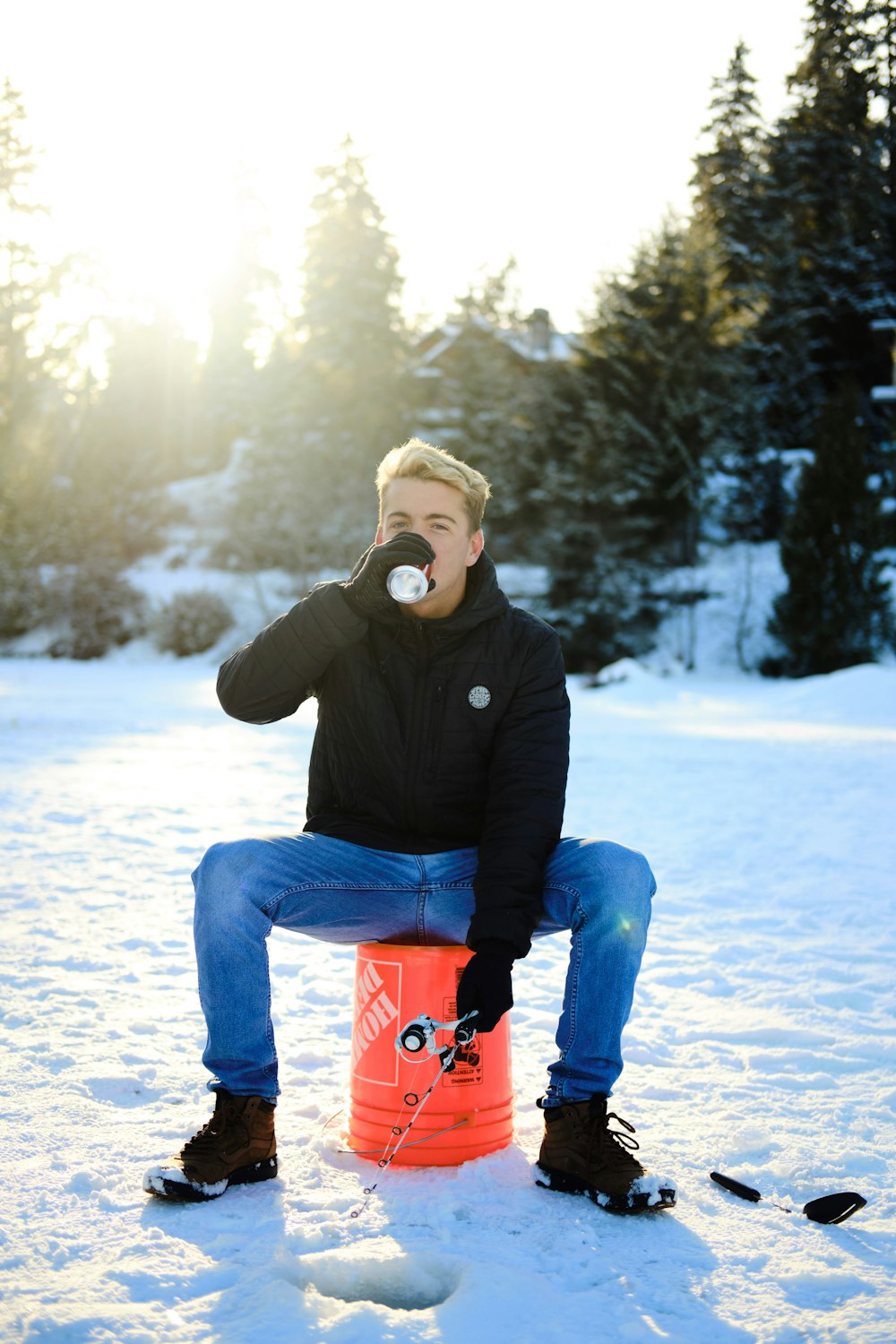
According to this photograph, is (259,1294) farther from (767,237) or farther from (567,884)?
(767,237)

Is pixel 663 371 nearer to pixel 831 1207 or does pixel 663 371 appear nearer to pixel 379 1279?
pixel 831 1207

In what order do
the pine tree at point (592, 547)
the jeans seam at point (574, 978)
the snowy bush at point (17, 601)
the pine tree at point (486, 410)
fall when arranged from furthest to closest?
1. the pine tree at point (486, 410)
2. the snowy bush at point (17, 601)
3. the pine tree at point (592, 547)
4. the jeans seam at point (574, 978)

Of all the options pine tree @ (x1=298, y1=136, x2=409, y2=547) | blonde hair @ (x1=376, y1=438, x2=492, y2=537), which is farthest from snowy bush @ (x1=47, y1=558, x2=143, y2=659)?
blonde hair @ (x1=376, y1=438, x2=492, y2=537)

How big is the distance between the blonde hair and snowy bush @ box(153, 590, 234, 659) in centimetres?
2435

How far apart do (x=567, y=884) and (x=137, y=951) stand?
97.8 inches

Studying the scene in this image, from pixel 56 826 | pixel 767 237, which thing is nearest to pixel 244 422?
pixel 767 237

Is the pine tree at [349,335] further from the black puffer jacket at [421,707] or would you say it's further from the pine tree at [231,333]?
the black puffer jacket at [421,707]

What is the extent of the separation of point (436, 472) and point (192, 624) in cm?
2477

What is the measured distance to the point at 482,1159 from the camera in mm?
2863

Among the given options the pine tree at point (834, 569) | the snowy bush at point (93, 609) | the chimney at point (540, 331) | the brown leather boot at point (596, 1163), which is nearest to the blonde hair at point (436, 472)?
the brown leather boot at point (596, 1163)

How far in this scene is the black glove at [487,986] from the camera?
2.63 m

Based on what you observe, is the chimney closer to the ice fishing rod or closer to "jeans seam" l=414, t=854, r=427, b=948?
"jeans seam" l=414, t=854, r=427, b=948

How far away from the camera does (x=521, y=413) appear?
93.0ft

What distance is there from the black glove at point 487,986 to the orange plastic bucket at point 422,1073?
0.18 m
